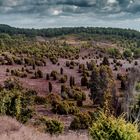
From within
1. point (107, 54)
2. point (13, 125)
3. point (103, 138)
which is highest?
point (103, 138)

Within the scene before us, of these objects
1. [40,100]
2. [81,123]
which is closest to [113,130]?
[81,123]

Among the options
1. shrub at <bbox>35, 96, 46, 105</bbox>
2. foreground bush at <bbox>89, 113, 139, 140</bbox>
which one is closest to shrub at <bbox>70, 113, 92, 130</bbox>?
shrub at <bbox>35, 96, 46, 105</bbox>

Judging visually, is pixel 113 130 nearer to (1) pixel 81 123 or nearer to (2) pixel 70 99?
(1) pixel 81 123

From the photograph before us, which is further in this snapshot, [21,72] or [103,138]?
[21,72]

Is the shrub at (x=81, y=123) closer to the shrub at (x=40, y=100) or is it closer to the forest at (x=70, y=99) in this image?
the forest at (x=70, y=99)

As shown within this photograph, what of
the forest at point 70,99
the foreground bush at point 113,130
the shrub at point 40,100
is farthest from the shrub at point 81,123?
the foreground bush at point 113,130

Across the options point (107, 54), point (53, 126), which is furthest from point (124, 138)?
point (107, 54)

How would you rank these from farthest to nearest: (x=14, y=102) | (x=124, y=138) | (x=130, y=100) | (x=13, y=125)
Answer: (x=130, y=100), (x=14, y=102), (x=13, y=125), (x=124, y=138)

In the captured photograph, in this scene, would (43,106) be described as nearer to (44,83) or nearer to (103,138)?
(44,83)

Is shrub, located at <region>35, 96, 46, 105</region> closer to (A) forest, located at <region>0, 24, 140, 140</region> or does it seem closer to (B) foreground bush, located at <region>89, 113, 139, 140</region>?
(A) forest, located at <region>0, 24, 140, 140</region>
